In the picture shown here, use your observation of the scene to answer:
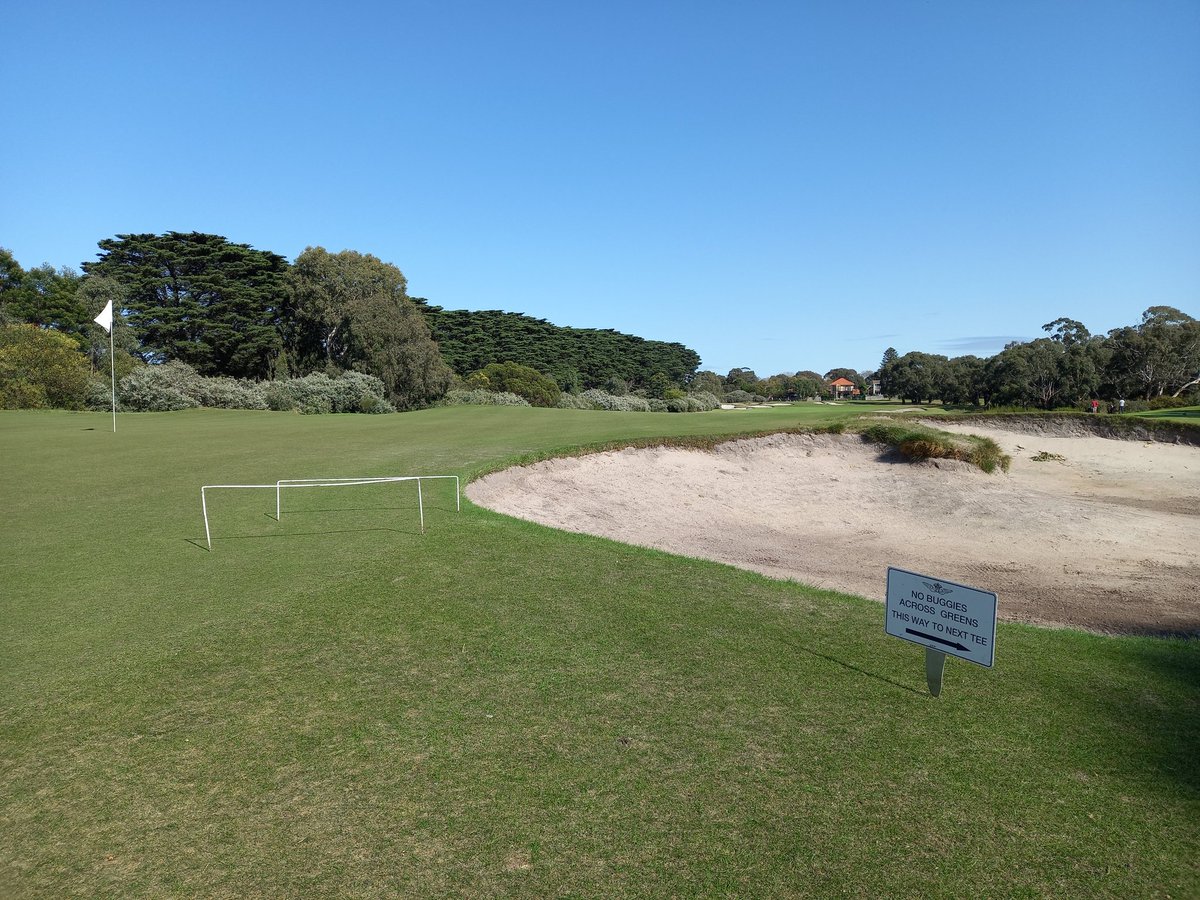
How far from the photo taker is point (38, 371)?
1607 inches

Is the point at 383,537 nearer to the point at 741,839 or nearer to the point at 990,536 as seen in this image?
the point at 741,839

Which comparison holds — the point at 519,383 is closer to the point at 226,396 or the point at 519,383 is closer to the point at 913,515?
the point at 226,396

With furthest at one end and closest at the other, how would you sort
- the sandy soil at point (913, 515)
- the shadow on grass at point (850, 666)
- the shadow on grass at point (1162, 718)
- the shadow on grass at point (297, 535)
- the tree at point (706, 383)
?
the tree at point (706, 383) < the sandy soil at point (913, 515) < the shadow on grass at point (297, 535) < the shadow on grass at point (850, 666) < the shadow on grass at point (1162, 718)

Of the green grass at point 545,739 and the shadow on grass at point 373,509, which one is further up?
the shadow on grass at point 373,509

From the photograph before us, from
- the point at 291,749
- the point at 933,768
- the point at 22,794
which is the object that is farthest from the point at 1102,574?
the point at 22,794

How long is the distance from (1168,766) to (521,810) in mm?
4400

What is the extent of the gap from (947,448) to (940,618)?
20064 mm

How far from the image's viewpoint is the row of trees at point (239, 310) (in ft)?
191

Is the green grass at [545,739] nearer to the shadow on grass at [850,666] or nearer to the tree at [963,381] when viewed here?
the shadow on grass at [850,666]

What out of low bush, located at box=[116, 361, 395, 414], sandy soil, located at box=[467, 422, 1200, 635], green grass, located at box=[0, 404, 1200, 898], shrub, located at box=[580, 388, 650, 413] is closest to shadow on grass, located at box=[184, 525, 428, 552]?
green grass, located at box=[0, 404, 1200, 898]

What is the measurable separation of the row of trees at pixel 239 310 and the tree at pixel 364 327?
94 mm

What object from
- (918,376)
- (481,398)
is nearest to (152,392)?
(481,398)

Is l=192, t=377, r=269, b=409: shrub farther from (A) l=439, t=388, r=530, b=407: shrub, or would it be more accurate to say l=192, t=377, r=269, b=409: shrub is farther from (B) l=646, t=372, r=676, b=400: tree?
(B) l=646, t=372, r=676, b=400: tree

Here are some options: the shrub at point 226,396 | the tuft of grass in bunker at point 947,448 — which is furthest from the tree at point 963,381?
the shrub at point 226,396
